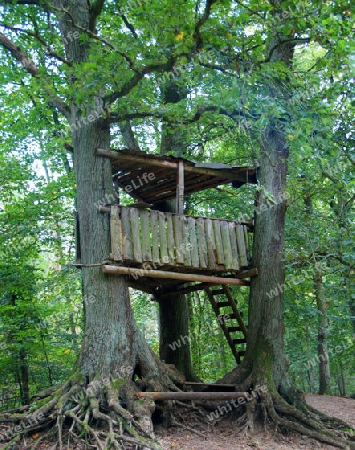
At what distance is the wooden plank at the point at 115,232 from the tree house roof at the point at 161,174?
1.12 m

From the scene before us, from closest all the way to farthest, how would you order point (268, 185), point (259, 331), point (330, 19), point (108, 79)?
1. point (330, 19)
2. point (108, 79)
3. point (259, 331)
4. point (268, 185)

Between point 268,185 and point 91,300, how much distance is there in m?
3.96

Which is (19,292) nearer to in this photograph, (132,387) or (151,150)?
(132,387)

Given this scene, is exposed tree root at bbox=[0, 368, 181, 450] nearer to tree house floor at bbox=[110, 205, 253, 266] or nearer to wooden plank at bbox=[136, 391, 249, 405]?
wooden plank at bbox=[136, 391, 249, 405]

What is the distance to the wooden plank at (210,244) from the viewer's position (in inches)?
316

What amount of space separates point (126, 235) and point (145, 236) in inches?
13.0

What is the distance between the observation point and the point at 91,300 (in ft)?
23.7

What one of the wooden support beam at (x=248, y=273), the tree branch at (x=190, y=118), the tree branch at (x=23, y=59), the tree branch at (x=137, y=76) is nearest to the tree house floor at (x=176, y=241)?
the wooden support beam at (x=248, y=273)

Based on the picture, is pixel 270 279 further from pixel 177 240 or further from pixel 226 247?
pixel 177 240

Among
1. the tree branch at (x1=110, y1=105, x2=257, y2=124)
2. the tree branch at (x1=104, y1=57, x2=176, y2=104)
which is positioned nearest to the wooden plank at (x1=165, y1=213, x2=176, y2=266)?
the tree branch at (x1=110, y1=105, x2=257, y2=124)

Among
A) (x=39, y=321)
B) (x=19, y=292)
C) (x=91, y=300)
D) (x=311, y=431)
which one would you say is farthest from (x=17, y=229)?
(x=311, y=431)

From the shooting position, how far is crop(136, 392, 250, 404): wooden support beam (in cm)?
694

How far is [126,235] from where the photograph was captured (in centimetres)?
731

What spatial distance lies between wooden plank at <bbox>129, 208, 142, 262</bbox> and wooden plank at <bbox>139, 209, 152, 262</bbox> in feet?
0.25
